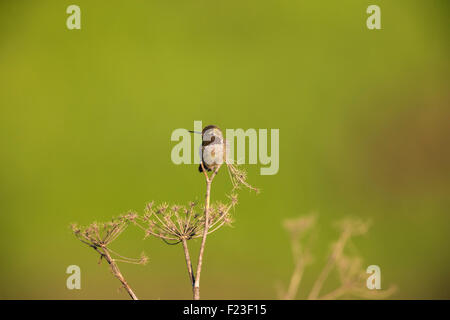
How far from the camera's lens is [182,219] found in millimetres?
1808

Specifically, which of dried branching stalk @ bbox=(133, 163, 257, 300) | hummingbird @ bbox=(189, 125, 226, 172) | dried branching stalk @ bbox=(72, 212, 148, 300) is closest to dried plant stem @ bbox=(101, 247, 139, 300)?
dried branching stalk @ bbox=(72, 212, 148, 300)

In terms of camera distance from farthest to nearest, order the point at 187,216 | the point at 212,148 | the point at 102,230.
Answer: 1. the point at 187,216
2. the point at 102,230
3. the point at 212,148

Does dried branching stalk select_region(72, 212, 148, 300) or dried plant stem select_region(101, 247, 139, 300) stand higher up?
dried branching stalk select_region(72, 212, 148, 300)

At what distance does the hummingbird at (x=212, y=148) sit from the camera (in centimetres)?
155

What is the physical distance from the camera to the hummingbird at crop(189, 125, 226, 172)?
1.55 meters

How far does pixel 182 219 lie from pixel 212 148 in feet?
1.35

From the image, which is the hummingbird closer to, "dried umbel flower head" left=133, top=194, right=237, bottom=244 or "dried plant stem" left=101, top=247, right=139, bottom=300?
"dried umbel flower head" left=133, top=194, right=237, bottom=244

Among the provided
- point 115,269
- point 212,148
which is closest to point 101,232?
point 115,269

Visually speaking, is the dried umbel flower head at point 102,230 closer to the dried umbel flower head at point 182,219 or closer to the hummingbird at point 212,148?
the dried umbel flower head at point 182,219

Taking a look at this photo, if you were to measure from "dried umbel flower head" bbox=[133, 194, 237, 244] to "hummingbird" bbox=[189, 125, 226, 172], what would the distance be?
0.68 ft

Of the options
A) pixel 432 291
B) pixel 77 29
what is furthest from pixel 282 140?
pixel 77 29

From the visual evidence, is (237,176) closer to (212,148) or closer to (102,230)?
(212,148)

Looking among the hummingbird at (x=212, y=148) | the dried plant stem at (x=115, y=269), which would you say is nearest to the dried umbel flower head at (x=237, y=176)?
the hummingbird at (x=212, y=148)

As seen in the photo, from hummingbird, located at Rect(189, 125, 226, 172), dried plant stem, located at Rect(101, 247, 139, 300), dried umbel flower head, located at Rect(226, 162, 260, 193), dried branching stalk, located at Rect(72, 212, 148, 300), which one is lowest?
dried plant stem, located at Rect(101, 247, 139, 300)
